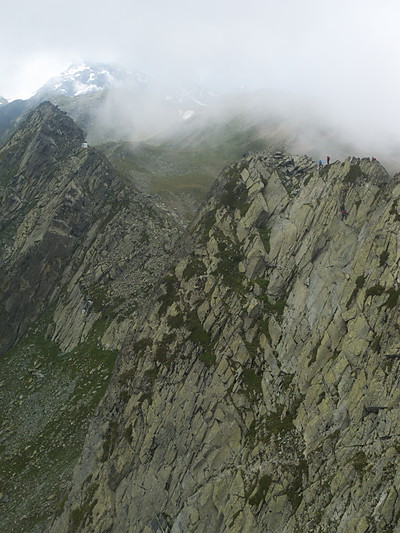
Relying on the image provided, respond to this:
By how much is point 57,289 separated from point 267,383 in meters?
66.4

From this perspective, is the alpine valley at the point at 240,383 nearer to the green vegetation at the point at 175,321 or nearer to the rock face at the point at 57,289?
the green vegetation at the point at 175,321

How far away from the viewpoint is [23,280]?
93.8 meters

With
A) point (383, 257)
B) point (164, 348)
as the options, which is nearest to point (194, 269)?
point (164, 348)

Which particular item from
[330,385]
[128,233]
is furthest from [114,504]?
[128,233]

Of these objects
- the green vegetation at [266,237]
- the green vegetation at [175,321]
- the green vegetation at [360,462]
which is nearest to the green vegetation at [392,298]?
the green vegetation at [360,462]

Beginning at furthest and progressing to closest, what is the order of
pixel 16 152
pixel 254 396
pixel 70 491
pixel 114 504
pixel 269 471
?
pixel 16 152, pixel 70 491, pixel 114 504, pixel 254 396, pixel 269 471

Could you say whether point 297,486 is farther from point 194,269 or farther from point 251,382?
point 194,269

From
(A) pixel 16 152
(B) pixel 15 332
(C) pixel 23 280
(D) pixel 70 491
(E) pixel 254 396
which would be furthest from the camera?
(A) pixel 16 152

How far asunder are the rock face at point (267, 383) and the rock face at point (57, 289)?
1151 centimetres

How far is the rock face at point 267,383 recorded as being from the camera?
28.4 meters

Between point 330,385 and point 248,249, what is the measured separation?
22.1 metres

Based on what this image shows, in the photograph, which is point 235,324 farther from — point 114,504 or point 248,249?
point 114,504

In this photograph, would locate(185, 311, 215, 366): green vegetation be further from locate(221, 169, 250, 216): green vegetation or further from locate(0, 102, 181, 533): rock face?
locate(0, 102, 181, 533): rock face

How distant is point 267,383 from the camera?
37.8 meters
